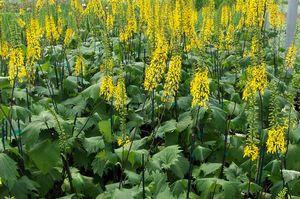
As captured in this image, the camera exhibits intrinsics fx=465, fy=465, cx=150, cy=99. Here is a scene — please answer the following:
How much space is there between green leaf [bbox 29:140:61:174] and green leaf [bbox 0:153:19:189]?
0.81 feet

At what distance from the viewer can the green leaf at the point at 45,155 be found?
2.92 metres

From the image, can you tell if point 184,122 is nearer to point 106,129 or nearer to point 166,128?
point 166,128

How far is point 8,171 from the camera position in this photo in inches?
105

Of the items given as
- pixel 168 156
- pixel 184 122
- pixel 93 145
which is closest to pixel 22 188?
pixel 93 145

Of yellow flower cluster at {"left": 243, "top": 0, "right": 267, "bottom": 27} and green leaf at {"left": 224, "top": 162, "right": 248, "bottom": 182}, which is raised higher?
yellow flower cluster at {"left": 243, "top": 0, "right": 267, "bottom": 27}

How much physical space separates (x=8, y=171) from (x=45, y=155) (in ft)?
1.03

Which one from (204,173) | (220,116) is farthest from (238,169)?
(220,116)

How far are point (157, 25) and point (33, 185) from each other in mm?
2070

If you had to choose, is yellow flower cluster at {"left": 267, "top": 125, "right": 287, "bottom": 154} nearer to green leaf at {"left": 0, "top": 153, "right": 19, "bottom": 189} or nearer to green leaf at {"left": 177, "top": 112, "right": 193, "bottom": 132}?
green leaf at {"left": 177, "top": 112, "right": 193, "bottom": 132}

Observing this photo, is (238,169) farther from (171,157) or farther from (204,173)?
(171,157)

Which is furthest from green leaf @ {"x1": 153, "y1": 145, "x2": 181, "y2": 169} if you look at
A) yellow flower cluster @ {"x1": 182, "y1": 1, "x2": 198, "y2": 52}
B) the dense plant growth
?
yellow flower cluster @ {"x1": 182, "y1": 1, "x2": 198, "y2": 52}

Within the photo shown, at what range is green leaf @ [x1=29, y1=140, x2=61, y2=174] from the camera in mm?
2916

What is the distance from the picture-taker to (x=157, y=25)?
4.39 metres

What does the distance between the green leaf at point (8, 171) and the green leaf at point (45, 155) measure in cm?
25
